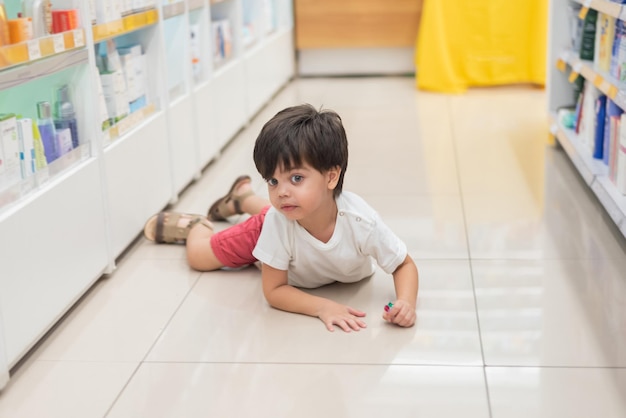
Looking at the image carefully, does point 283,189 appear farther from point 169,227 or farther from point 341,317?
point 169,227

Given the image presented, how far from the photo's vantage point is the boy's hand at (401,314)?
2.24m

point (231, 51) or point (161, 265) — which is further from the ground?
point (231, 51)

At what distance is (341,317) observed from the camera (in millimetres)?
2281

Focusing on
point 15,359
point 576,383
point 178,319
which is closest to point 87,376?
point 15,359

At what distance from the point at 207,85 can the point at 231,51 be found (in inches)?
32.3

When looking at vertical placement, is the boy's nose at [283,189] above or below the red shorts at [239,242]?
above

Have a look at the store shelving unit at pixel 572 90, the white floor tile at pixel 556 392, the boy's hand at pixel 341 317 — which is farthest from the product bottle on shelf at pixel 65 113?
the store shelving unit at pixel 572 90

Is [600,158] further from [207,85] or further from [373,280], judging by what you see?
[207,85]

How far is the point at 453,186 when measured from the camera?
3.69 metres

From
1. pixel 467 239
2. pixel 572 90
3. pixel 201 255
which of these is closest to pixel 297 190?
pixel 201 255

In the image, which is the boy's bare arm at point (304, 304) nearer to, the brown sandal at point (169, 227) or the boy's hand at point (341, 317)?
the boy's hand at point (341, 317)

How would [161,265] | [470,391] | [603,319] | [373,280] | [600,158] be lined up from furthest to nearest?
[600,158]
[161,265]
[373,280]
[603,319]
[470,391]

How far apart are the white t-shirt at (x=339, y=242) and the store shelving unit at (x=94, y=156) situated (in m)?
0.57

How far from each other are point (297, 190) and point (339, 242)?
0.25 metres
